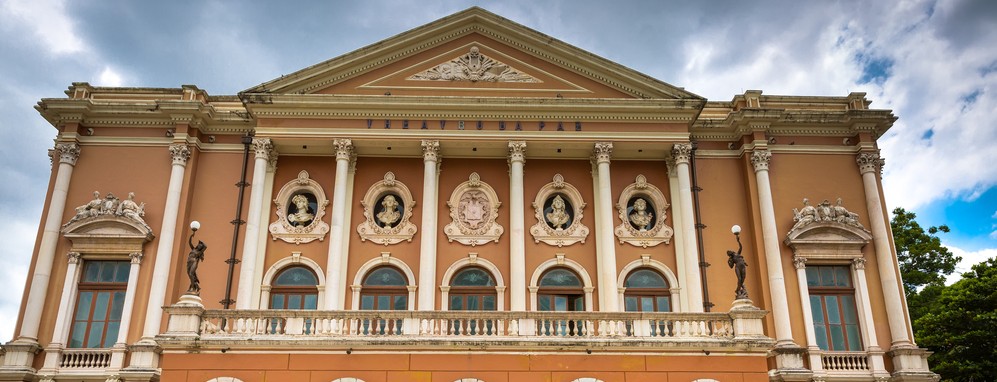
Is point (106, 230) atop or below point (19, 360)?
atop

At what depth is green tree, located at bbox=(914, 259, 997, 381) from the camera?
24766 mm

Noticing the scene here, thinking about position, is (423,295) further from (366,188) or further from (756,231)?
(756,231)

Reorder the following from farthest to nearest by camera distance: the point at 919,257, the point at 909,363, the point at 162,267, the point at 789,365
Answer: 1. the point at 919,257
2. the point at 162,267
3. the point at 909,363
4. the point at 789,365

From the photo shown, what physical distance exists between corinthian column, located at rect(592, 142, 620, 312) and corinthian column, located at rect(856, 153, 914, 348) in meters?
7.65

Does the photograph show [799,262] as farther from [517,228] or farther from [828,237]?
[517,228]

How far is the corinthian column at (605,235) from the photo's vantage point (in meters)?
22.2

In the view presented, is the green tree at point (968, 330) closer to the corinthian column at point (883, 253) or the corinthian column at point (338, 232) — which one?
the corinthian column at point (883, 253)

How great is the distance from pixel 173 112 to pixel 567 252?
12647 millimetres

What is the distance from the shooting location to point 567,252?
23781 mm

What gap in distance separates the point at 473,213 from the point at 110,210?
1060 centimetres

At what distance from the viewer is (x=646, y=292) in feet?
77.1

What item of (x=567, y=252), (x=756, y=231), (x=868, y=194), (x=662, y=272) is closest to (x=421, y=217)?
(x=567, y=252)

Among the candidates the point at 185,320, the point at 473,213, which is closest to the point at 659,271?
the point at 473,213

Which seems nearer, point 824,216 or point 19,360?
point 19,360
